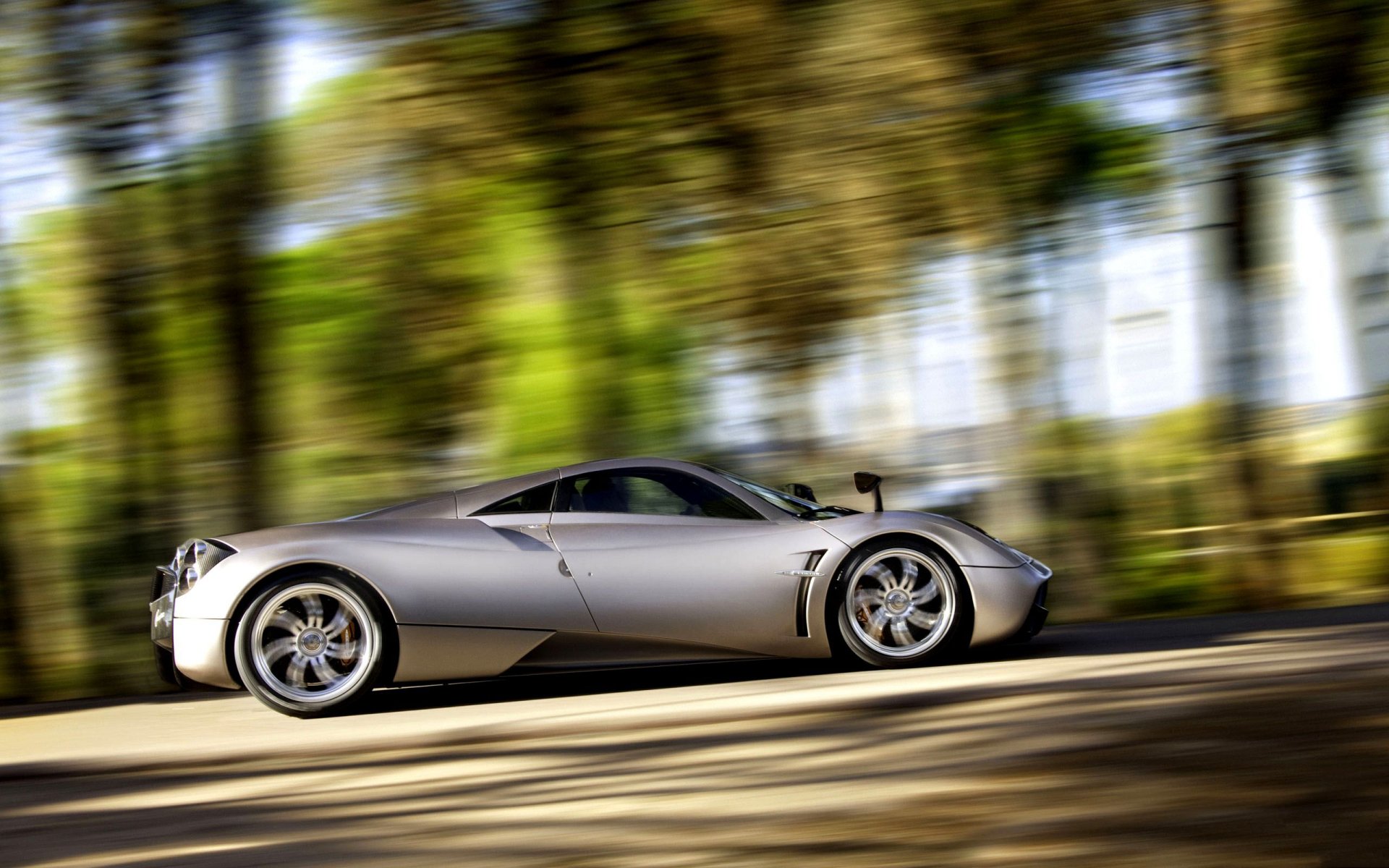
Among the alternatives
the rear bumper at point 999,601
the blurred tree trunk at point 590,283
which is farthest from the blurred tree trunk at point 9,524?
the rear bumper at point 999,601

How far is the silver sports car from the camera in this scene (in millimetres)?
5969

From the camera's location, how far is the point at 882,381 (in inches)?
371

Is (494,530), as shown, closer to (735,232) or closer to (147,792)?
(147,792)

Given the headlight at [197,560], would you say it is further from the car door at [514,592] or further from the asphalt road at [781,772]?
the car door at [514,592]

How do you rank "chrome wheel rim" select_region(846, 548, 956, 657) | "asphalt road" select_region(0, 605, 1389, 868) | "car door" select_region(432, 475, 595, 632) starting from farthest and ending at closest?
"chrome wheel rim" select_region(846, 548, 956, 657), "car door" select_region(432, 475, 595, 632), "asphalt road" select_region(0, 605, 1389, 868)

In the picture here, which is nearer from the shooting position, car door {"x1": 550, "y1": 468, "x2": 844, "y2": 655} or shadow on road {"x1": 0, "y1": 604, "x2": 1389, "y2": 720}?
car door {"x1": 550, "y1": 468, "x2": 844, "y2": 655}

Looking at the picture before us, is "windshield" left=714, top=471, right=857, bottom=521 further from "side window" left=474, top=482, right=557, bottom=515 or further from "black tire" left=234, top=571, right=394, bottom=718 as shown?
"black tire" left=234, top=571, right=394, bottom=718

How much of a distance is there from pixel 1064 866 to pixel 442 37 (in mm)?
7065

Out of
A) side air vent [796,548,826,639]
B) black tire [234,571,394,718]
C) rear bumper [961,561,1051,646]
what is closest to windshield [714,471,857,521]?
side air vent [796,548,826,639]

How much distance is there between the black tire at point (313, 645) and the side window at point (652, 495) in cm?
101

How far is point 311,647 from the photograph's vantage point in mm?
6070

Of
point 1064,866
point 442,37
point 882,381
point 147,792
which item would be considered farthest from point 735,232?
point 1064,866

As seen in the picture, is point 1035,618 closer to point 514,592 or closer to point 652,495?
point 652,495

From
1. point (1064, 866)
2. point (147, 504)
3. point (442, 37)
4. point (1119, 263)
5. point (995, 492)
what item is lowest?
point (1064, 866)
